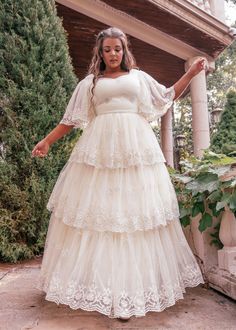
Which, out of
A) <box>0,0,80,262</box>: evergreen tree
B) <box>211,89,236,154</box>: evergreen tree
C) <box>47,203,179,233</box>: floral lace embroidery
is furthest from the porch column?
<box>47,203,179,233</box>: floral lace embroidery

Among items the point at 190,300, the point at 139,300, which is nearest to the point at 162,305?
the point at 139,300

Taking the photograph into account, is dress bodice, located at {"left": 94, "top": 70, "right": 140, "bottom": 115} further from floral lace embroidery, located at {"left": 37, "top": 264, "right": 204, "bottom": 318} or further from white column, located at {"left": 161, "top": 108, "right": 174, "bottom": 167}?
white column, located at {"left": 161, "top": 108, "right": 174, "bottom": 167}

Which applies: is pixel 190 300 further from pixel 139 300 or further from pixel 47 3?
pixel 47 3

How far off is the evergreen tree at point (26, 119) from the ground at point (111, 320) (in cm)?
91

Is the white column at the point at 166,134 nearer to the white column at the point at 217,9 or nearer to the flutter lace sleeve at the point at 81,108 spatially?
the white column at the point at 217,9

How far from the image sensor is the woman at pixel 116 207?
63.0 inches

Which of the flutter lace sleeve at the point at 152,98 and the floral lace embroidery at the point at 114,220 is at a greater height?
the flutter lace sleeve at the point at 152,98

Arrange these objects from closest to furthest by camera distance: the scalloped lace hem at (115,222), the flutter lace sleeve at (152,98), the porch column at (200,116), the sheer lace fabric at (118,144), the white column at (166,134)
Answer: the scalloped lace hem at (115,222), the sheer lace fabric at (118,144), the flutter lace sleeve at (152,98), the porch column at (200,116), the white column at (166,134)

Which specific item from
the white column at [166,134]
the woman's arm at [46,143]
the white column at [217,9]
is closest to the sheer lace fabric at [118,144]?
the woman's arm at [46,143]

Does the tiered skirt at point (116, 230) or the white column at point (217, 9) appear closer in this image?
the tiered skirt at point (116, 230)

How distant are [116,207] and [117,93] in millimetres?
611

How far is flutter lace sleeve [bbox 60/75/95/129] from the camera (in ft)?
6.23

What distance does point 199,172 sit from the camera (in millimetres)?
2090

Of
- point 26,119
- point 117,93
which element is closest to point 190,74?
point 117,93
